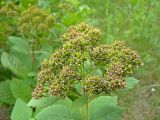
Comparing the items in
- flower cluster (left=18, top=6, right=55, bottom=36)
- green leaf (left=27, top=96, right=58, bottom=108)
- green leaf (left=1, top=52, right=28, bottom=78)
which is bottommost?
green leaf (left=27, top=96, right=58, bottom=108)

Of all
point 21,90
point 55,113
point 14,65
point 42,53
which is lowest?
point 55,113

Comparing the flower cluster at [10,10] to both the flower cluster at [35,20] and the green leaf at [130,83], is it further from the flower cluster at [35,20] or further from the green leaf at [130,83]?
the green leaf at [130,83]

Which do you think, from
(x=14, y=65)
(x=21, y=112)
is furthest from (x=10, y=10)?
(x=21, y=112)

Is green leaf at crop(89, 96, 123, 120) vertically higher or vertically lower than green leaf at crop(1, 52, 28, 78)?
lower

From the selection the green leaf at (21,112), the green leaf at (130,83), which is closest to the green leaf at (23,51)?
the green leaf at (21,112)

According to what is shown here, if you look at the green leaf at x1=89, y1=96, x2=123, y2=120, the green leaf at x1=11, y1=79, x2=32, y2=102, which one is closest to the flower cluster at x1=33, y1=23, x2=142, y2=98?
the green leaf at x1=89, y1=96, x2=123, y2=120

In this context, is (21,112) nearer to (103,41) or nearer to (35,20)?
(35,20)

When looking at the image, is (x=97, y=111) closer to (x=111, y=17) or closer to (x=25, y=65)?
(x=25, y=65)

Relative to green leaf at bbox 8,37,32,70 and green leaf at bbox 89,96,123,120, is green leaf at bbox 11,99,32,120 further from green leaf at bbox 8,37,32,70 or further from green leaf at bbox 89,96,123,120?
green leaf at bbox 8,37,32,70
